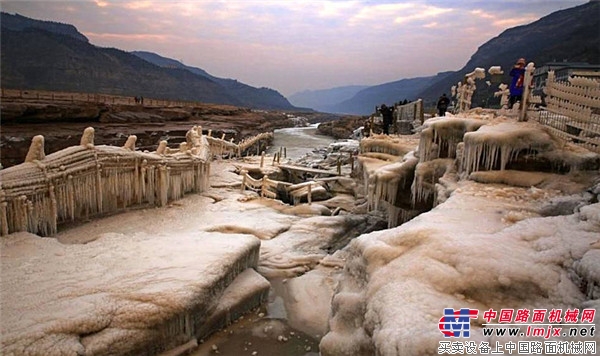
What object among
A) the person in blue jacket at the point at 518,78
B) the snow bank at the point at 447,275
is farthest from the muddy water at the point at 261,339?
the person in blue jacket at the point at 518,78

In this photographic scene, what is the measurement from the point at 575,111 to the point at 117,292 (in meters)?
12.4

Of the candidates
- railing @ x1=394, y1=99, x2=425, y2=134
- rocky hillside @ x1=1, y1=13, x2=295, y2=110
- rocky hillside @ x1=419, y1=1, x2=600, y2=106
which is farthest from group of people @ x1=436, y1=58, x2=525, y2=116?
rocky hillside @ x1=1, y1=13, x2=295, y2=110

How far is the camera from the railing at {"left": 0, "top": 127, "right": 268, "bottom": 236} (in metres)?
9.66

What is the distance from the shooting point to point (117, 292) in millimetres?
6984

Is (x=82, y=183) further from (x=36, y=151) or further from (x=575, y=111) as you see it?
(x=575, y=111)

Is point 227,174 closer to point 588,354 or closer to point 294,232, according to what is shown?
point 294,232

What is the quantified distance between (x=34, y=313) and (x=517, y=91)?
16.8 metres

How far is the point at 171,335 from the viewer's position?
278 inches

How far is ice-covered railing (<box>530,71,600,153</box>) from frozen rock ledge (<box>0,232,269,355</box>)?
9.61 meters

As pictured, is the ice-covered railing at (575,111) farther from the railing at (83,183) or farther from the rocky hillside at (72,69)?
the rocky hillside at (72,69)

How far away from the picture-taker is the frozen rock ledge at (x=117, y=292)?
19.7 feet

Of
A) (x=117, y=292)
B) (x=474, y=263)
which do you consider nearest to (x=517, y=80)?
(x=474, y=263)

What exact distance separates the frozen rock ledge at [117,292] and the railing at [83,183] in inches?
37.5

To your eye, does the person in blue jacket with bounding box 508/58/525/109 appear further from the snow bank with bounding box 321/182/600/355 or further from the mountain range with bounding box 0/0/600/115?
the mountain range with bounding box 0/0/600/115
